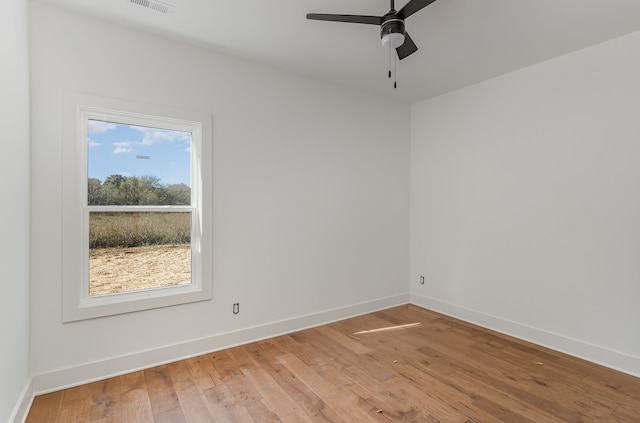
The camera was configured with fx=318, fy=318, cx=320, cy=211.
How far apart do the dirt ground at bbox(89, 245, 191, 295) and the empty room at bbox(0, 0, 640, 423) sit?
1cm

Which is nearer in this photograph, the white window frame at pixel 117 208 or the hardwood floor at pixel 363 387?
the hardwood floor at pixel 363 387

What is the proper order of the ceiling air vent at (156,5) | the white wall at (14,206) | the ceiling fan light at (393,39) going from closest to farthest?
1. the white wall at (14,206)
2. the ceiling fan light at (393,39)
3. the ceiling air vent at (156,5)

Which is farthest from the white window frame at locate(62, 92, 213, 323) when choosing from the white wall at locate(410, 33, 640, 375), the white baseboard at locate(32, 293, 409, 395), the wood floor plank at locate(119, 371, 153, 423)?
the white wall at locate(410, 33, 640, 375)

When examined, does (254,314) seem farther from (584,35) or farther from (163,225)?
(584,35)

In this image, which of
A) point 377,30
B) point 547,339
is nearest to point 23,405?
point 377,30

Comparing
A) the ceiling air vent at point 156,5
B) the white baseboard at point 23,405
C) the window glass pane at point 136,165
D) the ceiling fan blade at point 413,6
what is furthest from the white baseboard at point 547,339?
the ceiling air vent at point 156,5

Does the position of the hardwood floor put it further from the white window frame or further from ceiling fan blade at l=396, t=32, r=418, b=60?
ceiling fan blade at l=396, t=32, r=418, b=60

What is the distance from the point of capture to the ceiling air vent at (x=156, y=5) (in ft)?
7.45

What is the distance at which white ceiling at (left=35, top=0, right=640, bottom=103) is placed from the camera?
230cm

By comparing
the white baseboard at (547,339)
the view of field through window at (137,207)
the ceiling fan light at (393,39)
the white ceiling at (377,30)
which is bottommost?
the white baseboard at (547,339)

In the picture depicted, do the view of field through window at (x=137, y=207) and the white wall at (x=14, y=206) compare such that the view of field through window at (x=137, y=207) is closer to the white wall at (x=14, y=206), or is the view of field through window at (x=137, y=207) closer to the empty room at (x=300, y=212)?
the empty room at (x=300, y=212)

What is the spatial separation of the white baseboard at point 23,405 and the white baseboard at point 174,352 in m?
0.08

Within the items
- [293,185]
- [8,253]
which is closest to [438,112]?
[293,185]

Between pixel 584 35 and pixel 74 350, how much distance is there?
4.80 metres
